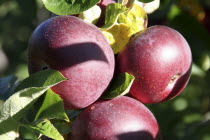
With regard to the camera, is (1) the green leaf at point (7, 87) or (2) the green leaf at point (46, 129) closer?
(2) the green leaf at point (46, 129)

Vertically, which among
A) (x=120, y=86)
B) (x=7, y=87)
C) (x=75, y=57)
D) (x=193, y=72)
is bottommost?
(x=193, y=72)

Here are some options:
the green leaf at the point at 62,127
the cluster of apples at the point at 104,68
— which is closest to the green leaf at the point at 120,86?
the cluster of apples at the point at 104,68

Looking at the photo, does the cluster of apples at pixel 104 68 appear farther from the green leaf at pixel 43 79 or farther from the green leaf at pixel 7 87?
the green leaf at pixel 7 87

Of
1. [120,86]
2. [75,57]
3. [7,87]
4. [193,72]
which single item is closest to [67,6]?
[75,57]

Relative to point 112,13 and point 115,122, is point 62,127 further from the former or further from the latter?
point 112,13

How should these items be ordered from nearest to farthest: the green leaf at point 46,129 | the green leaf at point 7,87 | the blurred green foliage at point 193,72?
1. the green leaf at point 46,129
2. the green leaf at point 7,87
3. the blurred green foliage at point 193,72

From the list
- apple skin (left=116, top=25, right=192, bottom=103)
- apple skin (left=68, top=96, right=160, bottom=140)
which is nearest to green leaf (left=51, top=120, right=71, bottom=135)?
apple skin (left=68, top=96, right=160, bottom=140)

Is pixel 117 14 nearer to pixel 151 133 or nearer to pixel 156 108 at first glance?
pixel 151 133
